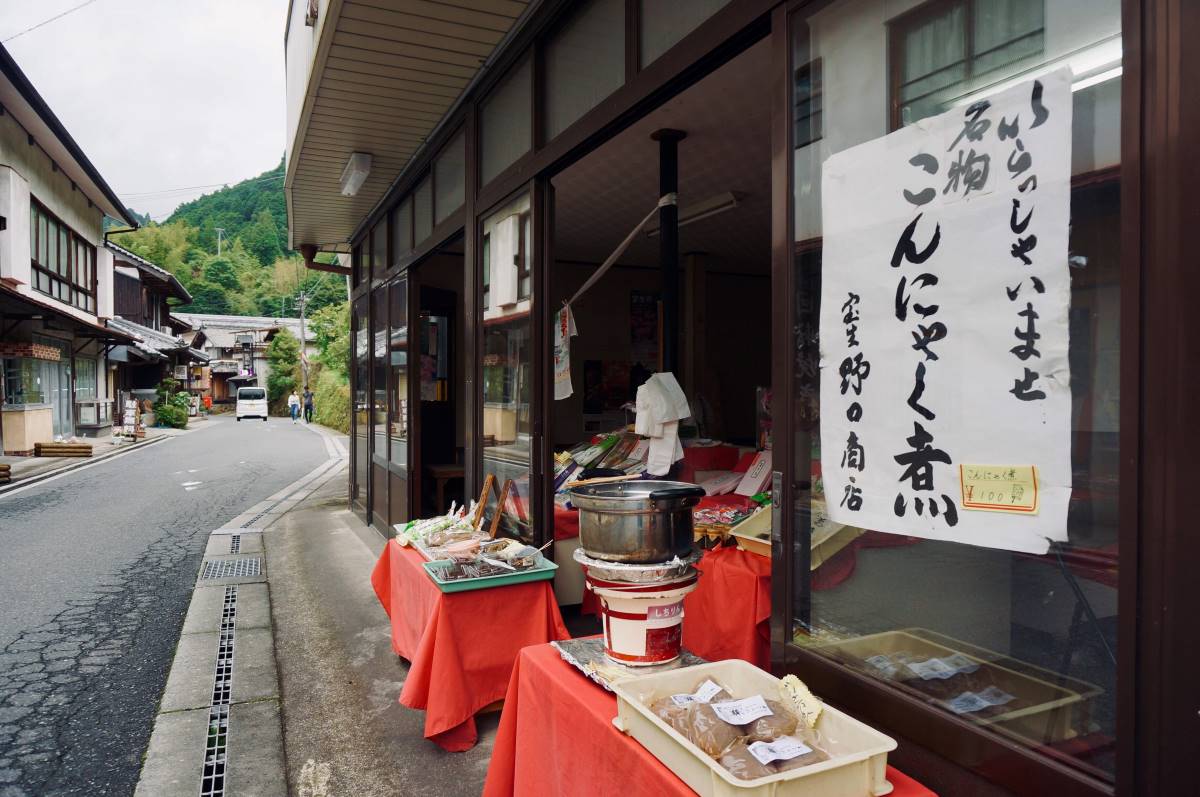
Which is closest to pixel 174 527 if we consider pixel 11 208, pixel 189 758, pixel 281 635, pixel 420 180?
pixel 281 635

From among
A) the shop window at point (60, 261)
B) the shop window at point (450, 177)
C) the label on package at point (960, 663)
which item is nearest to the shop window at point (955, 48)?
the label on package at point (960, 663)

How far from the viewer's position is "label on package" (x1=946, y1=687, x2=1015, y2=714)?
1.80m

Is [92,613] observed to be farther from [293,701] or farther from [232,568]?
[293,701]

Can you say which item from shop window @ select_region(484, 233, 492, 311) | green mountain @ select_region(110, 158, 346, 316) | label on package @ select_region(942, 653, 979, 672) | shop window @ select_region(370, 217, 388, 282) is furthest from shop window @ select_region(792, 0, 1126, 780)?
green mountain @ select_region(110, 158, 346, 316)

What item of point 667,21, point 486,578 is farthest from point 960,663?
point 667,21

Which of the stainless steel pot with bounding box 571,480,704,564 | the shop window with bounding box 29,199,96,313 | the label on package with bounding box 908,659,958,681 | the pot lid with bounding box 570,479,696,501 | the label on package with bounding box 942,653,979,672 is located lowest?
the label on package with bounding box 908,659,958,681

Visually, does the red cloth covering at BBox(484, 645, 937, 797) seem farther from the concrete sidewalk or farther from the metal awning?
the metal awning

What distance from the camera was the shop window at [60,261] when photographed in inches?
762

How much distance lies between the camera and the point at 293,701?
14.5 ft

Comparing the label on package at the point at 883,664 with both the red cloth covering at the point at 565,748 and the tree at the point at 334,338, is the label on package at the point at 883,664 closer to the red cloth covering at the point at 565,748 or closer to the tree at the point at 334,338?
the red cloth covering at the point at 565,748

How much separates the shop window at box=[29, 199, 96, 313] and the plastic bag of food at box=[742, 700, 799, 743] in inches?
902

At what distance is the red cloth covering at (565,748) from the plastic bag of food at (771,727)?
0.77 feet

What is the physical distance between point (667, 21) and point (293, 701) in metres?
4.34

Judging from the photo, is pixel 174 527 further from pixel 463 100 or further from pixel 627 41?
pixel 627 41
